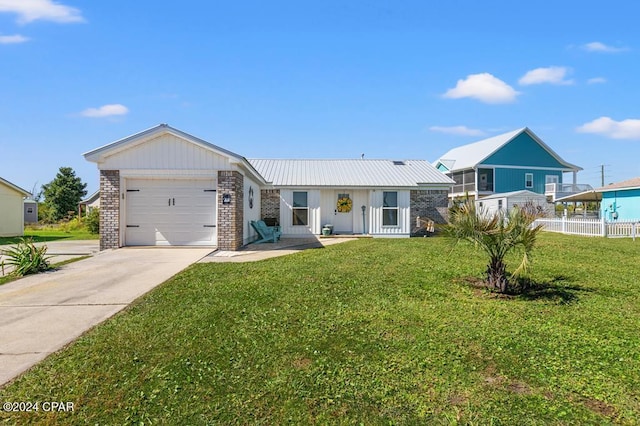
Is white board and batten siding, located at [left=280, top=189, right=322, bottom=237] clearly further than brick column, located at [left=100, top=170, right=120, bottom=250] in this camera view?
Yes

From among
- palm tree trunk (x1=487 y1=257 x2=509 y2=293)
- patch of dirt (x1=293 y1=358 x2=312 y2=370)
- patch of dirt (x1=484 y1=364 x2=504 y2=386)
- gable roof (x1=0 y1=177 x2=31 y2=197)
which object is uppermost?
gable roof (x1=0 y1=177 x2=31 y2=197)

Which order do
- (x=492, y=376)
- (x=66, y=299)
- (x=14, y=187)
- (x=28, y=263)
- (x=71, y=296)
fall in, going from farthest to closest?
(x=14, y=187) < (x=28, y=263) < (x=71, y=296) < (x=66, y=299) < (x=492, y=376)

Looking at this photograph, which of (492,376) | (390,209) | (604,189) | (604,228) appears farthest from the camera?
(604,189)

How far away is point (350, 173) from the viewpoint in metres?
21.1

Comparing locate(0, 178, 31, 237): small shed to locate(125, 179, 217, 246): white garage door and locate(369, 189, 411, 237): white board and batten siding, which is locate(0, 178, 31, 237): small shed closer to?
locate(125, 179, 217, 246): white garage door

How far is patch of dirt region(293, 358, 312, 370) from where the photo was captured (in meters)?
3.69

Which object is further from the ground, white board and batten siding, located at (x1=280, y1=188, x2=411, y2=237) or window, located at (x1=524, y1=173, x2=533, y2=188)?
window, located at (x1=524, y1=173, x2=533, y2=188)

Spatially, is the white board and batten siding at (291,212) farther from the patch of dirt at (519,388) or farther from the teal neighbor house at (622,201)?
the teal neighbor house at (622,201)

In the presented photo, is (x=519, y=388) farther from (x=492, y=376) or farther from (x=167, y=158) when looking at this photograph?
(x=167, y=158)

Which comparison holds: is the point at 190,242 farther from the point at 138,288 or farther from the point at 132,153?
the point at 138,288

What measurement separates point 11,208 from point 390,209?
21.4m

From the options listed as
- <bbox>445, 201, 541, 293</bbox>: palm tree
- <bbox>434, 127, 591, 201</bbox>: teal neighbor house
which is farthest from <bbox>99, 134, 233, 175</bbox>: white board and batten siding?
<bbox>434, 127, 591, 201</bbox>: teal neighbor house

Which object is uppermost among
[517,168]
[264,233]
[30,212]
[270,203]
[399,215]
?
[517,168]

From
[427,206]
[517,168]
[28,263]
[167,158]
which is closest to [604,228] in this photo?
[427,206]
